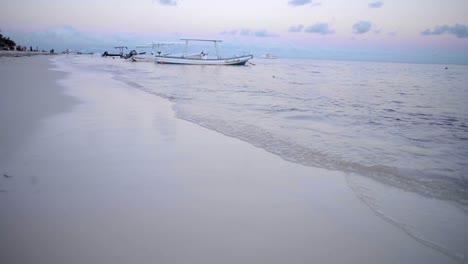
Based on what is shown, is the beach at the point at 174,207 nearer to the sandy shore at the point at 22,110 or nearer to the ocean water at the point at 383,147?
the sandy shore at the point at 22,110

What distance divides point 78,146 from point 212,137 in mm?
2659

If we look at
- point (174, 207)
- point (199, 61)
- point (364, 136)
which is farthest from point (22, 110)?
point (199, 61)

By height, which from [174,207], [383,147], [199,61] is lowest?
[174,207]

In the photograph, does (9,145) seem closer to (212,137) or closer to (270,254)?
(212,137)

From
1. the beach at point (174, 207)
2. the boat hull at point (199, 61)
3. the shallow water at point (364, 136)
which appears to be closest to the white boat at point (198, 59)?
the boat hull at point (199, 61)

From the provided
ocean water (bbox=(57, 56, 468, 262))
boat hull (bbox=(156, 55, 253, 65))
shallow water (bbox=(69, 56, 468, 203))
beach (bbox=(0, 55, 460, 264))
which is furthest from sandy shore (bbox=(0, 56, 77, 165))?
boat hull (bbox=(156, 55, 253, 65))

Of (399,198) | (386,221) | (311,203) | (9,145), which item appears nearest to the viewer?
(386,221)

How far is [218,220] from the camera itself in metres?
3.08

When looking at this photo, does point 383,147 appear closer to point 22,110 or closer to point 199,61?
point 22,110

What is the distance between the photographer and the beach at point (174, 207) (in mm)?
2551

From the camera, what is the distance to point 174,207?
3.31 meters

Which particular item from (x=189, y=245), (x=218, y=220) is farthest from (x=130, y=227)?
(x=218, y=220)

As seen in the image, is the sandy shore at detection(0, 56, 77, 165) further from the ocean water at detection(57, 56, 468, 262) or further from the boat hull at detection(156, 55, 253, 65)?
the boat hull at detection(156, 55, 253, 65)

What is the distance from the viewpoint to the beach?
8.37ft
